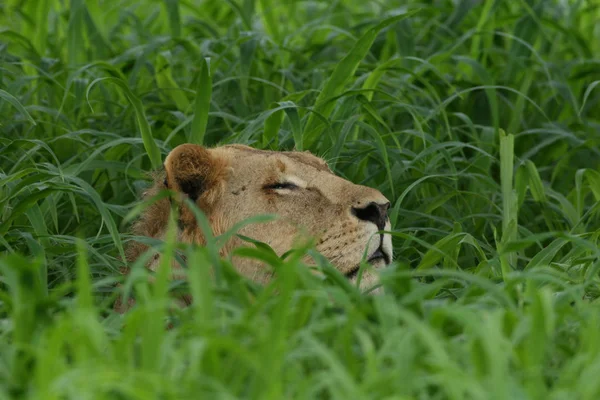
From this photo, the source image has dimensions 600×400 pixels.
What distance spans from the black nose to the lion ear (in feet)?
1.90

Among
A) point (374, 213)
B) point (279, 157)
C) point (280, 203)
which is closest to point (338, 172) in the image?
point (279, 157)

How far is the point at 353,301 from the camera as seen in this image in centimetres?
355

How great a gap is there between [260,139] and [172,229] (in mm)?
2742

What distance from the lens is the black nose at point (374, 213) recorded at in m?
4.58

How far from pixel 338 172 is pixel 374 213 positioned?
44.5 inches

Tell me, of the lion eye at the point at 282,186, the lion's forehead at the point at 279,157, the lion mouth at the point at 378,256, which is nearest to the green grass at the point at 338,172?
the lion mouth at the point at 378,256

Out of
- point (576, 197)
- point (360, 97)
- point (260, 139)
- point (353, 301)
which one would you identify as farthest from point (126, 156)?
point (353, 301)

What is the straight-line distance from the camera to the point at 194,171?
183 inches

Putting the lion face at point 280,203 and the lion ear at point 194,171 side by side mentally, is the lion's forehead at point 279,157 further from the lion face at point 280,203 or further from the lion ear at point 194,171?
the lion ear at point 194,171

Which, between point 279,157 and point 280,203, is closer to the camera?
point 280,203

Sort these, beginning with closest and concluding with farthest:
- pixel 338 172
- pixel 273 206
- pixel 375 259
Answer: pixel 375 259
pixel 273 206
pixel 338 172

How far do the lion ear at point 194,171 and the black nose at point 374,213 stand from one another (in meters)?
0.58

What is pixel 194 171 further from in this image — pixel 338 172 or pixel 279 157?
pixel 338 172

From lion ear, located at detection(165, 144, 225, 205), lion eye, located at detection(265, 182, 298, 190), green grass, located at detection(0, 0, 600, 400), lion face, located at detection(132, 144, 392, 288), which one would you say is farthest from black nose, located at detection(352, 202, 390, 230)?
lion ear, located at detection(165, 144, 225, 205)
